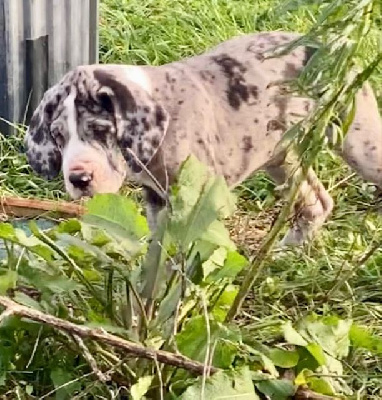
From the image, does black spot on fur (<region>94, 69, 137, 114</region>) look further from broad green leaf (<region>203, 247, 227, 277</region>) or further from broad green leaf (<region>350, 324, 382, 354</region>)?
broad green leaf (<region>350, 324, 382, 354</region>)

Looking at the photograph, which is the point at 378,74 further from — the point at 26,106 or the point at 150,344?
the point at 150,344

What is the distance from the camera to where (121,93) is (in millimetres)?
3336

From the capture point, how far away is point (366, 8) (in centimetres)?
191

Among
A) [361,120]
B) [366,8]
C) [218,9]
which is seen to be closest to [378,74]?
[361,120]

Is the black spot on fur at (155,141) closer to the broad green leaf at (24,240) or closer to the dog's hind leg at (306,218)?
the dog's hind leg at (306,218)

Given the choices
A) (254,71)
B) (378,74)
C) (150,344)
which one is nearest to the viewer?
(150,344)

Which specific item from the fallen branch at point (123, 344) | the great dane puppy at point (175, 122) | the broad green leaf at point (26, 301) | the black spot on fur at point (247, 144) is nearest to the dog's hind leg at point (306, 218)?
the great dane puppy at point (175, 122)

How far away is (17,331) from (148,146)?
3.13ft

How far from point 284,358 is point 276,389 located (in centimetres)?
9

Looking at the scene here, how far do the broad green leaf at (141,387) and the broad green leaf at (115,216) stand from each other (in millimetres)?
365

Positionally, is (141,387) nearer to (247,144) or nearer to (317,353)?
(317,353)

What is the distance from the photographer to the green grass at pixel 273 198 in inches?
118

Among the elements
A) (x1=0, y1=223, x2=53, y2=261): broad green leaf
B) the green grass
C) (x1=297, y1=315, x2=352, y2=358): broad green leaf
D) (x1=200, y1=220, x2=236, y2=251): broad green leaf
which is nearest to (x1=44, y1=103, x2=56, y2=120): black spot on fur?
the green grass

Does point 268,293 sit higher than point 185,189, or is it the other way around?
point 185,189
